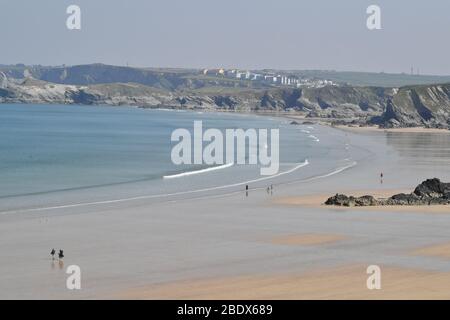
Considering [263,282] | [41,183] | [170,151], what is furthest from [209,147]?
[263,282]

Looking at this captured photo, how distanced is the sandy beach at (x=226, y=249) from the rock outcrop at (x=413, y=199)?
4.44 feet

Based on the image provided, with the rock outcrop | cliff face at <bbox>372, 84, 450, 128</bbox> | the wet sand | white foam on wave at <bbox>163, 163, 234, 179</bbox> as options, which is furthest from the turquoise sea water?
cliff face at <bbox>372, 84, 450, 128</bbox>

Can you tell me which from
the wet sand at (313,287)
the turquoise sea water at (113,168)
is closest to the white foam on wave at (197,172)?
the turquoise sea water at (113,168)

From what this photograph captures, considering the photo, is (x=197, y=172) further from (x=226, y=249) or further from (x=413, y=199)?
(x=226, y=249)

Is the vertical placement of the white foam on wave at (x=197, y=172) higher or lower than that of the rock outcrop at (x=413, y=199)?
lower

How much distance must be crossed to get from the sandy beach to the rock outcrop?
135cm

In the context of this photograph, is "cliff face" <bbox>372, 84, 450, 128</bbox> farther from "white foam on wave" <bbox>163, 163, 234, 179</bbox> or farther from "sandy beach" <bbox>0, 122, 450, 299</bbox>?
"sandy beach" <bbox>0, 122, 450, 299</bbox>

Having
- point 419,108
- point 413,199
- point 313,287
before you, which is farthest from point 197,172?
point 419,108

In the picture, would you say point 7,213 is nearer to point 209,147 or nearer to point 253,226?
point 253,226

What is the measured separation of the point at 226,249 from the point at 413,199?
18.9 meters

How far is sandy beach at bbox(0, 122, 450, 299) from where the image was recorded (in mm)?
30094

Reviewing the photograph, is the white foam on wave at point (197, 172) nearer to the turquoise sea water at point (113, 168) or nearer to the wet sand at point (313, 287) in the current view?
the turquoise sea water at point (113, 168)

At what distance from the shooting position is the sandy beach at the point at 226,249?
30094 mm
